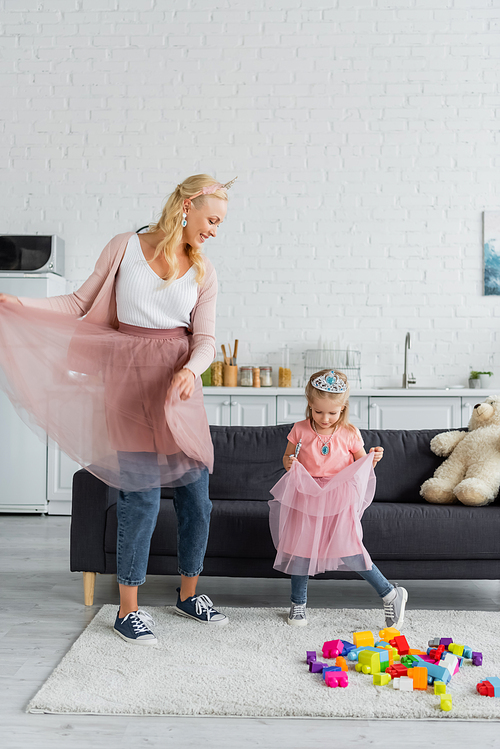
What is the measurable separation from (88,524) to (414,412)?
2.40m

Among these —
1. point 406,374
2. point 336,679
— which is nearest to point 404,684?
point 336,679

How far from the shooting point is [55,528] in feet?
12.8

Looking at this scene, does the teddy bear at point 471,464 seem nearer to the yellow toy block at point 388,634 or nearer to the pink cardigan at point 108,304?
the yellow toy block at point 388,634

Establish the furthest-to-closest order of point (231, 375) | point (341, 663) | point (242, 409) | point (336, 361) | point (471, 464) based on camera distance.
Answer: point (336, 361) < point (231, 375) < point (242, 409) < point (471, 464) < point (341, 663)

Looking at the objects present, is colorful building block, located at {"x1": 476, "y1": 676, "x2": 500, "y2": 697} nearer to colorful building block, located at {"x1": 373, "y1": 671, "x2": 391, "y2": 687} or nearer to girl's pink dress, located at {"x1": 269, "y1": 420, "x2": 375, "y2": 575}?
colorful building block, located at {"x1": 373, "y1": 671, "x2": 391, "y2": 687}

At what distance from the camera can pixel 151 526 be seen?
6.97ft

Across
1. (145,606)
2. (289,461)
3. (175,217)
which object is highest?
(175,217)

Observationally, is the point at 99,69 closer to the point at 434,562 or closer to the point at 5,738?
the point at 434,562

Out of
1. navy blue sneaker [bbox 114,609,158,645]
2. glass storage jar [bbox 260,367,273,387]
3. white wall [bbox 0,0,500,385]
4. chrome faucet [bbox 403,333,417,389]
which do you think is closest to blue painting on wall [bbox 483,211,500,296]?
white wall [bbox 0,0,500,385]

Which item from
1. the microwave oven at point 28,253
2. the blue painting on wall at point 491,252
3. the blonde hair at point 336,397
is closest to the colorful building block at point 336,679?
the blonde hair at point 336,397

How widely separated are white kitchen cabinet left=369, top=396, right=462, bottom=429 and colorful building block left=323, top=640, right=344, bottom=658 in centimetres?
230

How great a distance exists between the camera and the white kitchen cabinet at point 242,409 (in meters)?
4.25

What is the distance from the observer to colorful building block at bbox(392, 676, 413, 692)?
1.75 meters

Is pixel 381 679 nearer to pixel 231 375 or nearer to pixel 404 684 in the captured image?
pixel 404 684
